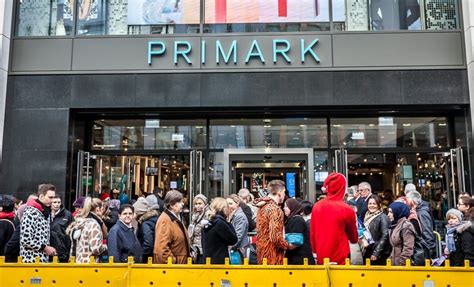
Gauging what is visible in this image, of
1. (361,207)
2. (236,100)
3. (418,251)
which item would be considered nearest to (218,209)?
(418,251)

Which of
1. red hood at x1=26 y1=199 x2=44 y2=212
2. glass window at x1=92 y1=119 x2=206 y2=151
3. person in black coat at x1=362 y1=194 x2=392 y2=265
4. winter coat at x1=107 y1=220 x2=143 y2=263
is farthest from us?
glass window at x1=92 y1=119 x2=206 y2=151

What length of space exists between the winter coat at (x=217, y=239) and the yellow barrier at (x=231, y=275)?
1004 millimetres

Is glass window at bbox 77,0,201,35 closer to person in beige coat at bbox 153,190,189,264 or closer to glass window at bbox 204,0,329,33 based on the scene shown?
glass window at bbox 204,0,329,33

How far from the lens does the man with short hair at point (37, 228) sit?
5902 mm

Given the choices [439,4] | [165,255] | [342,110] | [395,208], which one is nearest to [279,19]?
[342,110]

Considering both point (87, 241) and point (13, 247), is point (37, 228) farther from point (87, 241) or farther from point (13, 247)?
point (87, 241)

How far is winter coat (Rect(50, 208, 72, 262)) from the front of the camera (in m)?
6.56

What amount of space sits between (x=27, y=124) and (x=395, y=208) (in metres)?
8.79

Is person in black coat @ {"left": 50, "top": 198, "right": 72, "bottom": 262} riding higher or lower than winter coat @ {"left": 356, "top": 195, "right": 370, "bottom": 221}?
lower

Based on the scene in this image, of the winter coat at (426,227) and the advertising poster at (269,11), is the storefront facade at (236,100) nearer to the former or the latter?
the advertising poster at (269,11)

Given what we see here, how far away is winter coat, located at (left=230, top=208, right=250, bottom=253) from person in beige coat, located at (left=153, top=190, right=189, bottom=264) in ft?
4.94

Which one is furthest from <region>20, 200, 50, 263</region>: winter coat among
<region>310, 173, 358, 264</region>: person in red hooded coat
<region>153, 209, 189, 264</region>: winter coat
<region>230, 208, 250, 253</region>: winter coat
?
<region>310, 173, 358, 264</region>: person in red hooded coat

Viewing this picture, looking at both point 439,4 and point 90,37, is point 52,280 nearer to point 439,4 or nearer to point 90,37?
point 90,37

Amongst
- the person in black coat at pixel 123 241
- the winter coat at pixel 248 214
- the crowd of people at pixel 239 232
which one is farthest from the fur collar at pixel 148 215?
the winter coat at pixel 248 214
